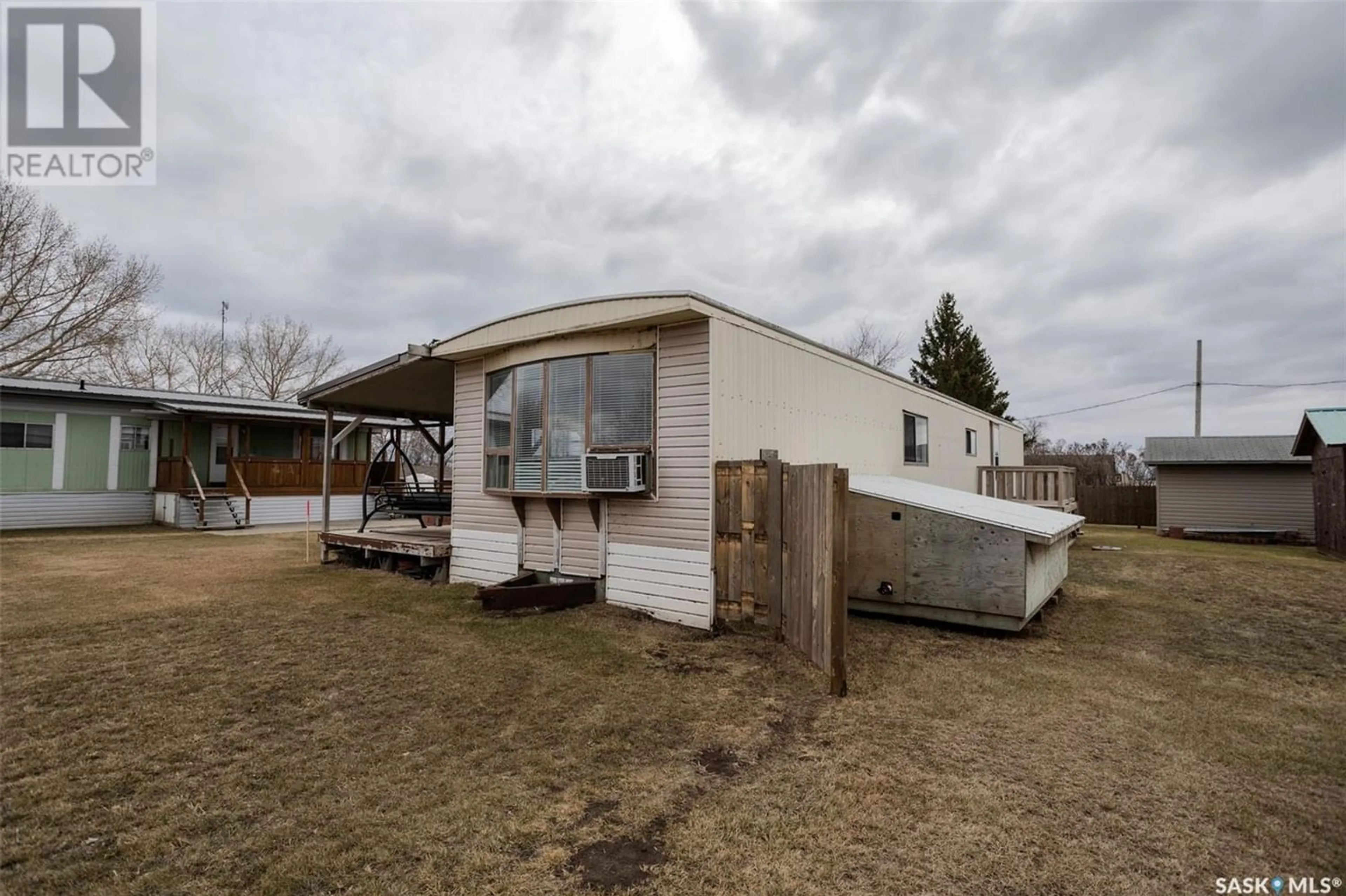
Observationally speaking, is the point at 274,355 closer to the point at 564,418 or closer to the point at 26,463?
the point at 26,463

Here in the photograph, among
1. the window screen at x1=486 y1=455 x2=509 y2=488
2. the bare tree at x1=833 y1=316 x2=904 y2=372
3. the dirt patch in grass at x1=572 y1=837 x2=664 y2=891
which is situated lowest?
the dirt patch in grass at x1=572 y1=837 x2=664 y2=891

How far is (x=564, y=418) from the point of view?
659 cm

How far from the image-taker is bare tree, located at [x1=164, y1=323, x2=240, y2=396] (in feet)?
98.2

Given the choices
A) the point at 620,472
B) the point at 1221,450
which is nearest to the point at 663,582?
the point at 620,472

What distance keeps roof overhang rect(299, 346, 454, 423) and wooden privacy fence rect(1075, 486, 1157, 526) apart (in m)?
20.6

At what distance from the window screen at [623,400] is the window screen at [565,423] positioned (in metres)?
0.19

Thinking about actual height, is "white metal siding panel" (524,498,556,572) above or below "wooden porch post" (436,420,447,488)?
below

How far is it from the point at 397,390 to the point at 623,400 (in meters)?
5.01

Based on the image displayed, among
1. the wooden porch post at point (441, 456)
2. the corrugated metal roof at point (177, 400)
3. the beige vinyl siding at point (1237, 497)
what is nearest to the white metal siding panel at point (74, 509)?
the corrugated metal roof at point (177, 400)

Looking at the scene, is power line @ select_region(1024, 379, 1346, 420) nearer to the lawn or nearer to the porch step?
the lawn

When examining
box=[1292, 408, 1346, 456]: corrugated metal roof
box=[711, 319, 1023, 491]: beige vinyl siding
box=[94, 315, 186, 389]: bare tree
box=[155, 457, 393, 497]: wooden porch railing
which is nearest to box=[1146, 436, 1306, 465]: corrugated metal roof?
box=[1292, 408, 1346, 456]: corrugated metal roof

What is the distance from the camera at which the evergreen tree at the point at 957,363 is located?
2856 cm

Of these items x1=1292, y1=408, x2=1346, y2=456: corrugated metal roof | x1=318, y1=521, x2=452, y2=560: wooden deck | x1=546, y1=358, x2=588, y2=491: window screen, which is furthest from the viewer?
x1=1292, y1=408, x2=1346, y2=456: corrugated metal roof

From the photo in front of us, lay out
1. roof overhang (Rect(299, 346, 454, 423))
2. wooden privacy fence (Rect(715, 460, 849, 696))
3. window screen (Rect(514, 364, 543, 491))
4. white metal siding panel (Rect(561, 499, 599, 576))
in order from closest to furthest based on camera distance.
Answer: wooden privacy fence (Rect(715, 460, 849, 696)) < white metal siding panel (Rect(561, 499, 599, 576)) < window screen (Rect(514, 364, 543, 491)) < roof overhang (Rect(299, 346, 454, 423))
